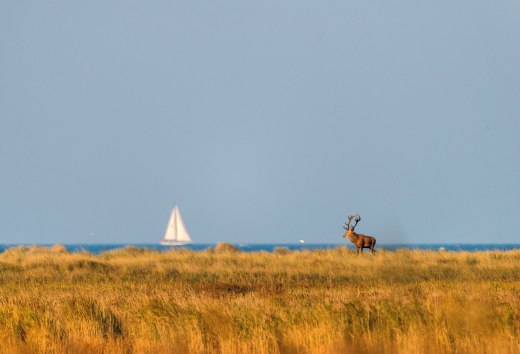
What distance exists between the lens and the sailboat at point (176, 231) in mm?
97750

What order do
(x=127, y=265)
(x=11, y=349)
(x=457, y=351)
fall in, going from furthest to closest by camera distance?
1. (x=127, y=265)
2. (x=11, y=349)
3. (x=457, y=351)

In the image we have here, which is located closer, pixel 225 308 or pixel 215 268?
pixel 225 308

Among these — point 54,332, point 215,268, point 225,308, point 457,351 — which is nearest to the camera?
point 457,351

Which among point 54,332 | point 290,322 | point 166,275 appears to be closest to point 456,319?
point 290,322

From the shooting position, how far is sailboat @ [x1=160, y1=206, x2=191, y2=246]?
97750 millimetres

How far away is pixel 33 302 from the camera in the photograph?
17328mm

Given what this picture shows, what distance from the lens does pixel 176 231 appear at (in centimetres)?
9831

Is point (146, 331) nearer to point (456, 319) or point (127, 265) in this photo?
point (456, 319)

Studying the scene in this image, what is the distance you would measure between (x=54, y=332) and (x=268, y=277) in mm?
11996

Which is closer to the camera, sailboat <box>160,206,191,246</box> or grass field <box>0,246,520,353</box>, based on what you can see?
grass field <box>0,246,520,353</box>

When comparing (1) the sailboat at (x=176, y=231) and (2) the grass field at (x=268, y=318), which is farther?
(1) the sailboat at (x=176, y=231)

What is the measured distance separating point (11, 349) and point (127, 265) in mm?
18069

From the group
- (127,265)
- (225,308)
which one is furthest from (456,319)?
(127,265)

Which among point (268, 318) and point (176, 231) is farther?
point (176, 231)
